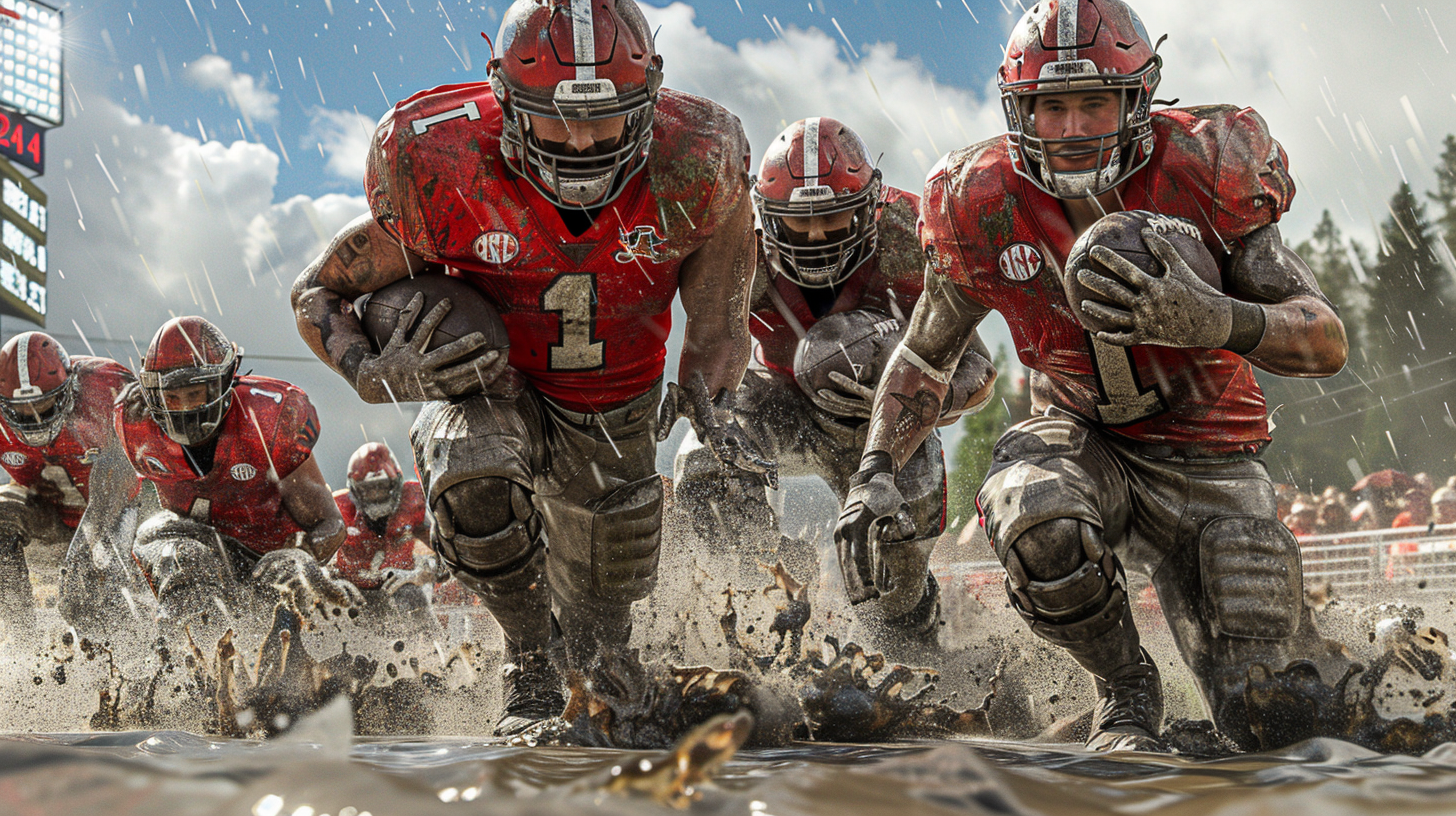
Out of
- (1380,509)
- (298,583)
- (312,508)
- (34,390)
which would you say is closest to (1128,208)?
(298,583)

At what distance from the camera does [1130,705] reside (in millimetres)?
3434

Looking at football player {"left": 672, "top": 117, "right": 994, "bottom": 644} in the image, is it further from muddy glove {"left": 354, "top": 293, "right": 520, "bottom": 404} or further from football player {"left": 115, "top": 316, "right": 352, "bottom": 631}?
football player {"left": 115, "top": 316, "right": 352, "bottom": 631}

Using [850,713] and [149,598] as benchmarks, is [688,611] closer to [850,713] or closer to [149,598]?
[850,713]

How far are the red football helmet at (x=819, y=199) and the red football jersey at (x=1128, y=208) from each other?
5.40ft

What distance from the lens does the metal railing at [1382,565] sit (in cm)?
912

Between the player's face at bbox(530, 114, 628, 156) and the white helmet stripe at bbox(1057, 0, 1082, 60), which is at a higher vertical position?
the white helmet stripe at bbox(1057, 0, 1082, 60)

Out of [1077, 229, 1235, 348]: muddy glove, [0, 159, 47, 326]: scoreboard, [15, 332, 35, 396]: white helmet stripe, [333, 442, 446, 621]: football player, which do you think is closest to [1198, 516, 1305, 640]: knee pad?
[1077, 229, 1235, 348]: muddy glove

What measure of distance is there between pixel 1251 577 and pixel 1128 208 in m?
1.19

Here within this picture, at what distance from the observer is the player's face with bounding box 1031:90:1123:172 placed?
3318mm

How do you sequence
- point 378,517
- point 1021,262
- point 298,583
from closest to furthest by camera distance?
point 1021,262
point 298,583
point 378,517

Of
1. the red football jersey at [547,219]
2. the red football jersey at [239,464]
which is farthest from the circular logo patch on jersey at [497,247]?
the red football jersey at [239,464]

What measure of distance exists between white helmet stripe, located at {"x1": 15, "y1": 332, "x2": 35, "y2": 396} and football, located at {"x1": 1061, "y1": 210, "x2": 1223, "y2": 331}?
23.8 ft

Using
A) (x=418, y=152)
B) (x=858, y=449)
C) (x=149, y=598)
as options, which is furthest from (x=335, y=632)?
(x=418, y=152)

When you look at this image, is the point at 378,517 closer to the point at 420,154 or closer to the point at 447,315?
the point at 447,315
